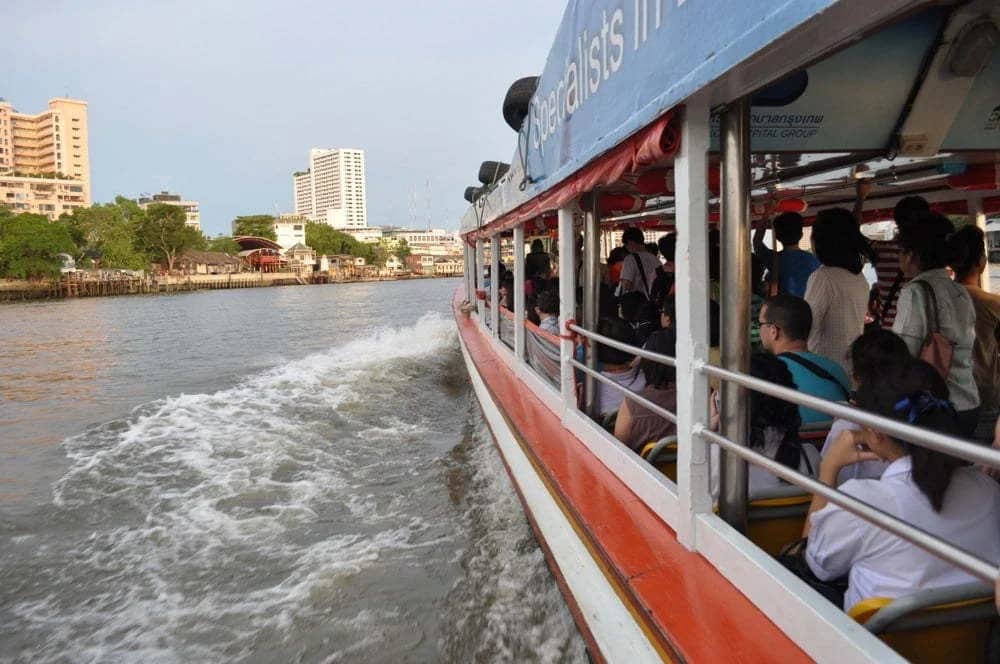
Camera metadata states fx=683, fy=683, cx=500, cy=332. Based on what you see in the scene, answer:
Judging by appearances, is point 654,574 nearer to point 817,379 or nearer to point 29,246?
point 817,379

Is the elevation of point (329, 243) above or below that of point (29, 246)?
above

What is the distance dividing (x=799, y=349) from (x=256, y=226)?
109 m

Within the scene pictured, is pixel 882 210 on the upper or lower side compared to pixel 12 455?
upper

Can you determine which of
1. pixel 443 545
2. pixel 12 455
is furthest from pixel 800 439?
pixel 12 455

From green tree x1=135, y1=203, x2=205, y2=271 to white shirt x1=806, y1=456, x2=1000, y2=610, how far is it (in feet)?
258

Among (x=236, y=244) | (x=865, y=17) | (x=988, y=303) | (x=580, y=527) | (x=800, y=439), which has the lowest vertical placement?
(x=580, y=527)

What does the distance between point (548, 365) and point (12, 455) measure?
6.66m

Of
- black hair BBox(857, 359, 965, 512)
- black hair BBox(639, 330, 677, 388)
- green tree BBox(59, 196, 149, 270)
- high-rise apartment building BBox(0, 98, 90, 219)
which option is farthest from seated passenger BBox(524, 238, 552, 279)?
high-rise apartment building BBox(0, 98, 90, 219)

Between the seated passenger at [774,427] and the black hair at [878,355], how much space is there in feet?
1.37

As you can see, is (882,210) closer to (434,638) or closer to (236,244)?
(434,638)

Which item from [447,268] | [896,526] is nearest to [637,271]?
[896,526]

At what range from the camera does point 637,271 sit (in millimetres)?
5434

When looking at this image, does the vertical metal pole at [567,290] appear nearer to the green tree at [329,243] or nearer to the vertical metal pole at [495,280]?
the vertical metal pole at [495,280]

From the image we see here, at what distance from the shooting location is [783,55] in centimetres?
157
